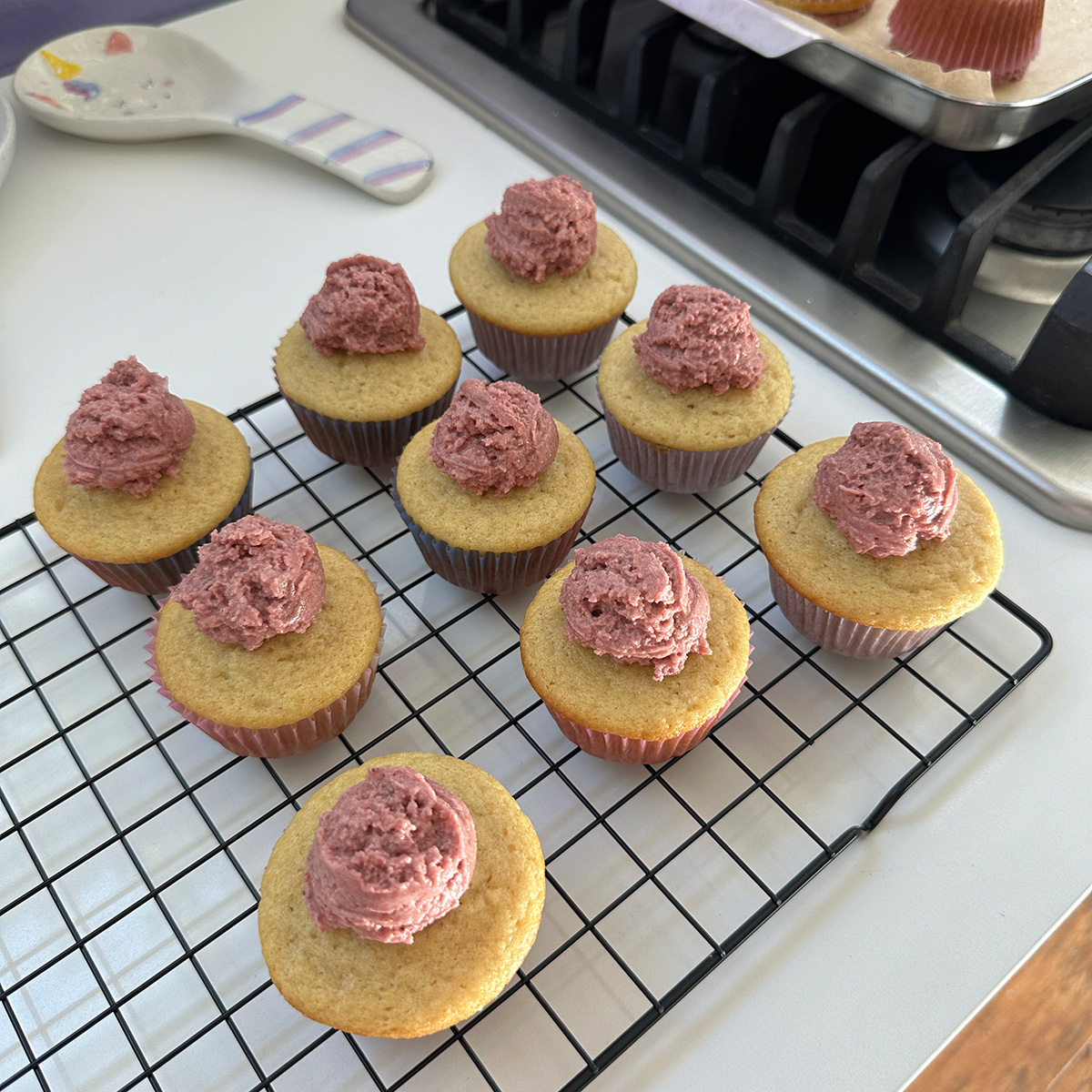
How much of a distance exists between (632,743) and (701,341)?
2.78 feet

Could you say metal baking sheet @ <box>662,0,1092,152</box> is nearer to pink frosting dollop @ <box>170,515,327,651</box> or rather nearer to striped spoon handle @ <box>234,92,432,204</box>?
striped spoon handle @ <box>234,92,432,204</box>

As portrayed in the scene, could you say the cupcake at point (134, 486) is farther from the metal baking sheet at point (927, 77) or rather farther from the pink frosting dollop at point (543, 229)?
the metal baking sheet at point (927, 77)

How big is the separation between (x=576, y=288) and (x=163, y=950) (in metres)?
1.62

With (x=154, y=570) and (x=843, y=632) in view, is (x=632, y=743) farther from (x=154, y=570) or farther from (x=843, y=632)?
(x=154, y=570)

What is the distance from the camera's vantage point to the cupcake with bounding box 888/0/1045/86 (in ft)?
7.38

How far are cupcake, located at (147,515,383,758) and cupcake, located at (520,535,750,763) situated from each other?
1.12ft

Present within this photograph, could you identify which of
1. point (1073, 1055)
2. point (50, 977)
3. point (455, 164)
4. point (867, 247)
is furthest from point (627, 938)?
point (455, 164)

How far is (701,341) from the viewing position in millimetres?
1920

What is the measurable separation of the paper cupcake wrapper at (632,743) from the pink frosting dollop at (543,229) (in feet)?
3.46

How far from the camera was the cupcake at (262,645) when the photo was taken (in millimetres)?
1577

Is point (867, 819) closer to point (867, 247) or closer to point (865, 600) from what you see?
point (865, 600)

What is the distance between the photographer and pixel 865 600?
170cm

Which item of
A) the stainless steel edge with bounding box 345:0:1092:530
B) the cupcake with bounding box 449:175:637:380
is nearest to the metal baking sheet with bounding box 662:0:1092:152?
the stainless steel edge with bounding box 345:0:1092:530

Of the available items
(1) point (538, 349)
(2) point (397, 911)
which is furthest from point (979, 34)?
(2) point (397, 911)
